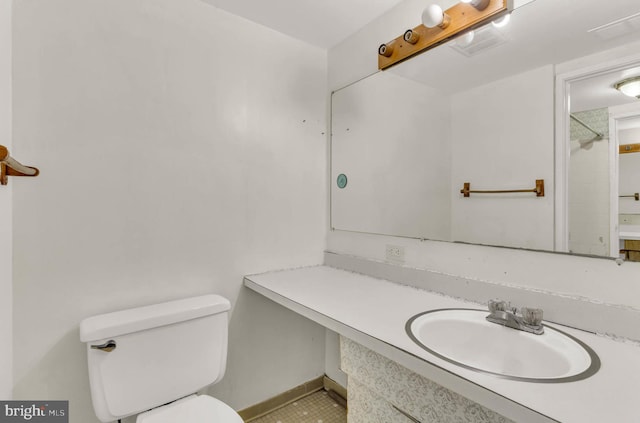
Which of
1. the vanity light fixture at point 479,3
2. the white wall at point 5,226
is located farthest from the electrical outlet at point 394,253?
the white wall at point 5,226

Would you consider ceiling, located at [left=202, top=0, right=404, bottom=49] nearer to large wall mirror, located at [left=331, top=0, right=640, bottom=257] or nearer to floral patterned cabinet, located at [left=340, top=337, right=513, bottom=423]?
large wall mirror, located at [left=331, top=0, right=640, bottom=257]

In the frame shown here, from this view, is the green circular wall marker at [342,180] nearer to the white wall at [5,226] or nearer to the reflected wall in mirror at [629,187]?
the reflected wall in mirror at [629,187]

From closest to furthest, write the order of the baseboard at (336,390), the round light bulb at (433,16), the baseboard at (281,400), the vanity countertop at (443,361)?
1. the vanity countertop at (443,361)
2. the round light bulb at (433,16)
3. the baseboard at (281,400)
4. the baseboard at (336,390)

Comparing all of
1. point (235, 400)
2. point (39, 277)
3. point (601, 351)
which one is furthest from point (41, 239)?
point (601, 351)

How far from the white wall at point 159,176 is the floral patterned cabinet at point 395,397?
2.13 ft

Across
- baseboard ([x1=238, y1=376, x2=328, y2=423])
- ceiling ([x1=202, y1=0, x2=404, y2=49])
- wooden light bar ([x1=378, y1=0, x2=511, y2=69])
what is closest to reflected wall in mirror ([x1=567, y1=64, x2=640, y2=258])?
wooden light bar ([x1=378, y1=0, x2=511, y2=69])

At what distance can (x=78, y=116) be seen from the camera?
125 centimetres

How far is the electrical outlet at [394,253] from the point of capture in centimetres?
161

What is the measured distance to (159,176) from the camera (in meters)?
1.43

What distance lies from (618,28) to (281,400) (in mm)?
2184

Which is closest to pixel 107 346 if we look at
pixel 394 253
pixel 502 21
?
pixel 394 253

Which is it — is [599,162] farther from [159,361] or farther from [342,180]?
[159,361]

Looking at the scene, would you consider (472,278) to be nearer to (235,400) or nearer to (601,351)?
(601,351)

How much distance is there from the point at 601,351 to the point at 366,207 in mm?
1150
